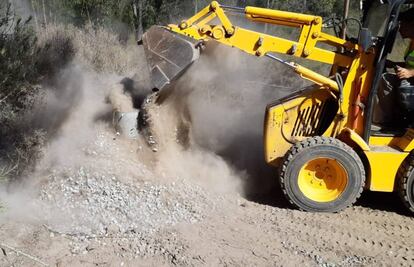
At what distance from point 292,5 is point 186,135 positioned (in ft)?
30.1

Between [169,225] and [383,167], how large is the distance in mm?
2484

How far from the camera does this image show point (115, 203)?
555 centimetres

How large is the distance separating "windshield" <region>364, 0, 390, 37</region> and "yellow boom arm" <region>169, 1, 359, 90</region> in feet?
1.09

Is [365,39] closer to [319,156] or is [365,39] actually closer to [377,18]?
[377,18]

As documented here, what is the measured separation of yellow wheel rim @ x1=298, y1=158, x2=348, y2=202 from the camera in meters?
5.77

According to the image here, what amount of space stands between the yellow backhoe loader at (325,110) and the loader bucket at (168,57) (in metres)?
0.01

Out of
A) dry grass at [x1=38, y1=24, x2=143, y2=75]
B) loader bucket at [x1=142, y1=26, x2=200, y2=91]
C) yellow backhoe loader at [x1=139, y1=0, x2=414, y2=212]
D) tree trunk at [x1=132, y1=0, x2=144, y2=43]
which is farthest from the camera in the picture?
tree trunk at [x1=132, y1=0, x2=144, y2=43]

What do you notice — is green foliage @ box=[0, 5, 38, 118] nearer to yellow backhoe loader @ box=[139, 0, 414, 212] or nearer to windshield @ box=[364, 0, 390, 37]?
yellow backhoe loader @ box=[139, 0, 414, 212]

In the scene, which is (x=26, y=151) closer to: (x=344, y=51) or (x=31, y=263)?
(x=31, y=263)

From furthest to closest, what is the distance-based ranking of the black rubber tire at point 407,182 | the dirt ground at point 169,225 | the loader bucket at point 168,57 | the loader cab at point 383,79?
the loader bucket at point 168,57
the black rubber tire at point 407,182
the loader cab at point 383,79
the dirt ground at point 169,225

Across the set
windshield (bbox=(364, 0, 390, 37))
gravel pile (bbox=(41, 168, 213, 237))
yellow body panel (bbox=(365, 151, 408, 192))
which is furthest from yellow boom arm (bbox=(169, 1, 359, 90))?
gravel pile (bbox=(41, 168, 213, 237))

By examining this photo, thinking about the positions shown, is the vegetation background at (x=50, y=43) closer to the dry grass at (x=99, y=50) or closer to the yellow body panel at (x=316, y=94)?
the dry grass at (x=99, y=50)

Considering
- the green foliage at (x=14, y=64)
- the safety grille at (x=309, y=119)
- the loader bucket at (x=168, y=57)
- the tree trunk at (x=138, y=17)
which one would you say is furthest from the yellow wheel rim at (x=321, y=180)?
the tree trunk at (x=138, y=17)

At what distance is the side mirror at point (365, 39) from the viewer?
17.6 ft
